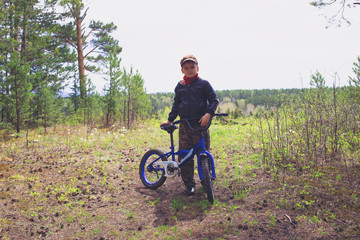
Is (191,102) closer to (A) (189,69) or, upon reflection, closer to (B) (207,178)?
(A) (189,69)

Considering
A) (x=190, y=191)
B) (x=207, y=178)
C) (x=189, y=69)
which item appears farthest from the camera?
(x=190, y=191)

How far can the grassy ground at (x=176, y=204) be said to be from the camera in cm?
321

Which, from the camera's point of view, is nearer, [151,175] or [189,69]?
[189,69]

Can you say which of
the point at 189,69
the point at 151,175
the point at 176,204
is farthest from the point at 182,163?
the point at 189,69

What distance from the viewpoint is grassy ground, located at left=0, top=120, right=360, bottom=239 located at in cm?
321

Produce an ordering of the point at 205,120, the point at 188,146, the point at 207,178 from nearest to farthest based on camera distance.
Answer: the point at 207,178 < the point at 205,120 < the point at 188,146

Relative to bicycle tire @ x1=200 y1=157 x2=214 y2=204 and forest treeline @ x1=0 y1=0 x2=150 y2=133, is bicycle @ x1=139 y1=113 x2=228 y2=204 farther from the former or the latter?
forest treeline @ x1=0 y1=0 x2=150 y2=133

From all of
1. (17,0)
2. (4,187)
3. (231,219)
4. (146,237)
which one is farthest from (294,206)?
(17,0)

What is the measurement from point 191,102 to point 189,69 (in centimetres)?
58

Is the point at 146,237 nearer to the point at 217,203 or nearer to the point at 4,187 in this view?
the point at 217,203

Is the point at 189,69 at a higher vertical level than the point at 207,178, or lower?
higher

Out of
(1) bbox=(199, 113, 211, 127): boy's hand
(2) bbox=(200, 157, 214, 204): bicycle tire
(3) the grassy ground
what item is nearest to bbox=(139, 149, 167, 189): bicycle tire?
(3) the grassy ground

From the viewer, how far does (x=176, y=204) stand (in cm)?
406

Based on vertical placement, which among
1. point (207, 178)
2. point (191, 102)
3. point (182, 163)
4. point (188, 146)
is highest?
point (191, 102)
